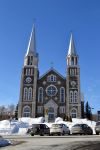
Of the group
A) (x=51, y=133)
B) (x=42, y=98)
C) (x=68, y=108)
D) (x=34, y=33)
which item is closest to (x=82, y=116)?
(x=68, y=108)

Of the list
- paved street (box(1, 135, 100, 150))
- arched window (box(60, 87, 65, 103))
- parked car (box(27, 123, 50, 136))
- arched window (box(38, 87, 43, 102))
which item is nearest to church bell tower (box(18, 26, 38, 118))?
arched window (box(38, 87, 43, 102))

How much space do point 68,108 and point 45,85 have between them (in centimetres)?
894

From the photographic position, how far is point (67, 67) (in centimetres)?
7438

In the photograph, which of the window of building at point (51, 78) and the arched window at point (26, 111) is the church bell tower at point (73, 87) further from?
the arched window at point (26, 111)

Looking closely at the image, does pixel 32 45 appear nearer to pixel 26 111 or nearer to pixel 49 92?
pixel 49 92

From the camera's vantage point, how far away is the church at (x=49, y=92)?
69688mm

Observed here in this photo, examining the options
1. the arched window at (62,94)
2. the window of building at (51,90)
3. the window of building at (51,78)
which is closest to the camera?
the arched window at (62,94)

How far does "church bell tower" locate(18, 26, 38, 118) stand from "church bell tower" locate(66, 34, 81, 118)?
896cm

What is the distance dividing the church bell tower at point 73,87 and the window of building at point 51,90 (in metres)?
3.54

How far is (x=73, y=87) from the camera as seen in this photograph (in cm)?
7194

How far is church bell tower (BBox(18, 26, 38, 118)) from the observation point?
228 feet

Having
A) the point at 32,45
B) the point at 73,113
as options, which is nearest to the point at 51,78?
the point at 73,113

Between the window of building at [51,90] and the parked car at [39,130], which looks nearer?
the parked car at [39,130]

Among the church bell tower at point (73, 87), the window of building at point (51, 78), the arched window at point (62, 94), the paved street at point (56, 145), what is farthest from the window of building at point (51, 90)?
the paved street at point (56, 145)
